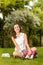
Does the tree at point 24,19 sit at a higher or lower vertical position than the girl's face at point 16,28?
lower

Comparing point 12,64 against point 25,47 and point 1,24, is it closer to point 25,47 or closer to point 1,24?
point 25,47

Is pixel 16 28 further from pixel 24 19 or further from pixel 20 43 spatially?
pixel 24 19

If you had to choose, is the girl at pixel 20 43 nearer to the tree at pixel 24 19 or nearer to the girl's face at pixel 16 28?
the girl's face at pixel 16 28

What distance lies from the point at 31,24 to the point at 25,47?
1029 cm

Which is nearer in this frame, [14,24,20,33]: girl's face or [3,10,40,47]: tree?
[14,24,20,33]: girl's face

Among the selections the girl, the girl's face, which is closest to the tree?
the girl

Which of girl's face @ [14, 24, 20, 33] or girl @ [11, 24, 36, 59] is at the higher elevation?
girl's face @ [14, 24, 20, 33]

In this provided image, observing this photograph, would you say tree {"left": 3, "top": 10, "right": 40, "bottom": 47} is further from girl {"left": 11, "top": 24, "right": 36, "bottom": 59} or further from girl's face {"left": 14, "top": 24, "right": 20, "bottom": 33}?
girl's face {"left": 14, "top": 24, "right": 20, "bottom": 33}

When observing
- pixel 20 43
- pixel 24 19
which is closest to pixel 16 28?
pixel 20 43

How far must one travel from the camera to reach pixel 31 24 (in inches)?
756

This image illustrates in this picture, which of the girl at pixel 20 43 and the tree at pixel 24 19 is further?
the tree at pixel 24 19

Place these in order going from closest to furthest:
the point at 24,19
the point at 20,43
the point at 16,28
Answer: the point at 16,28 → the point at 20,43 → the point at 24,19

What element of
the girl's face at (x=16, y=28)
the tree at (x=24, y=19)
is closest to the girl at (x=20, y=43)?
the girl's face at (x=16, y=28)

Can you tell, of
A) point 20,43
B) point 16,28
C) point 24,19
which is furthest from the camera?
point 24,19
